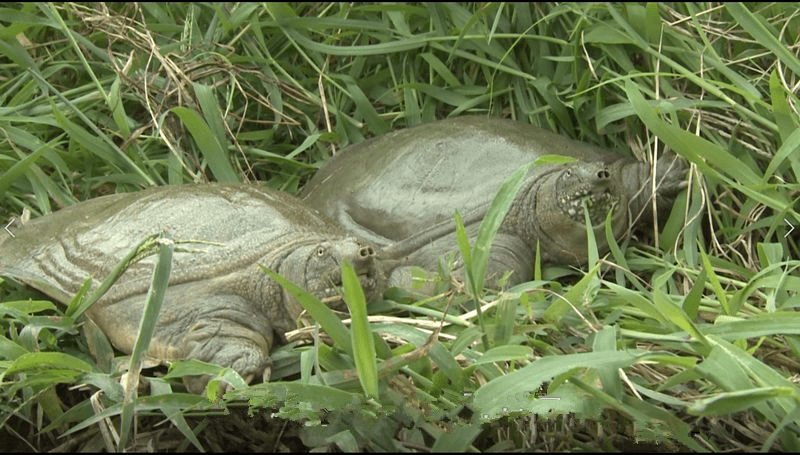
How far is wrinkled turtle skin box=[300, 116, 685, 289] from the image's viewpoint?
299 cm

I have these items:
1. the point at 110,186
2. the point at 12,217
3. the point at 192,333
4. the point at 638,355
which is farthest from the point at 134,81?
the point at 638,355

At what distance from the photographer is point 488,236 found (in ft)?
6.68

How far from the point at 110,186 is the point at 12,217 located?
46 cm

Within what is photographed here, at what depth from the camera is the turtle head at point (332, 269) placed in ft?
7.94

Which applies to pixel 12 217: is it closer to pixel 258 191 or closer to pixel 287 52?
pixel 258 191

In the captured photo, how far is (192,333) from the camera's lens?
2.33 m

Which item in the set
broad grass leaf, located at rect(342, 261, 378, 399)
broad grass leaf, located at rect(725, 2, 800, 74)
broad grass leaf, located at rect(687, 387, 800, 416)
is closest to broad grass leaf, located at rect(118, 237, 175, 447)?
broad grass leaf, located at rect(342, 261, 378, 399)

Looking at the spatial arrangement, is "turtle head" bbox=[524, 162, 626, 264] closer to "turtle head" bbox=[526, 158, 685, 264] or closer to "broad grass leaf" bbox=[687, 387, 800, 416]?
"turtle head" bbox=[526, 158, 685, 264]

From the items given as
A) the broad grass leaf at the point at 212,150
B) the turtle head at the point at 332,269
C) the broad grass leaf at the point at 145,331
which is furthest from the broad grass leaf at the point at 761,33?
the broad grass leaf at the point at 145,331

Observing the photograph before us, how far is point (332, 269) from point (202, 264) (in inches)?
13.1

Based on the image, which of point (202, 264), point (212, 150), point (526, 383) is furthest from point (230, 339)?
point (212, 150)

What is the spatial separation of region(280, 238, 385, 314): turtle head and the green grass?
0.23ft

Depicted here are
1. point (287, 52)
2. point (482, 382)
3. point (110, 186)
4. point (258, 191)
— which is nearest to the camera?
point (482, 382)

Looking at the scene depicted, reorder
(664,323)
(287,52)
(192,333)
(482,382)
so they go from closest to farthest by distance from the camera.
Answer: (482,382)
(664,323)
(192,333)
(287,52)
